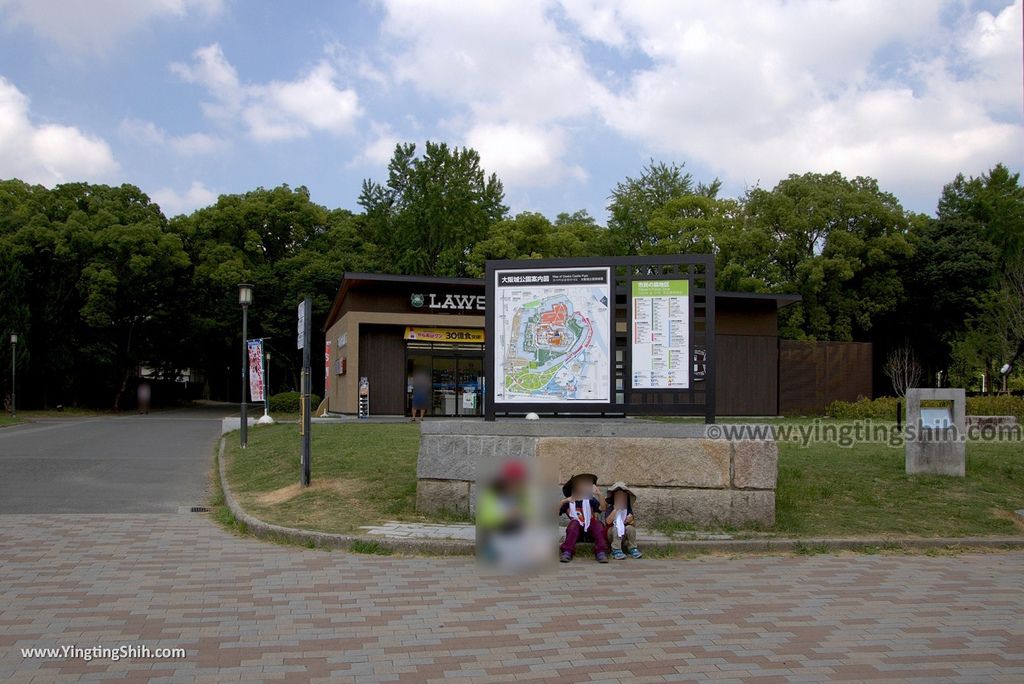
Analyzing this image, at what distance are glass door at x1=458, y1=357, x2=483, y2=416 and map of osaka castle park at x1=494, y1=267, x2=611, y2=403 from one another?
2165 centimetres

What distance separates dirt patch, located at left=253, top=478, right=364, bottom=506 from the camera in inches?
449

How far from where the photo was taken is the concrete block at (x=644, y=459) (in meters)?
9.46

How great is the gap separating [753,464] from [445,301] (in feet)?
75.6

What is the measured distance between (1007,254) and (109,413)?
165 ft

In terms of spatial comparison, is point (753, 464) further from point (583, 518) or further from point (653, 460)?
point (583, 518)

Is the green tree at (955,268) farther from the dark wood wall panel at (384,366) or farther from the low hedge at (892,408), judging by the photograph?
the dark wood wall panel at (384,366)

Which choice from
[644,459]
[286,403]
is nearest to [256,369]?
[286,403]

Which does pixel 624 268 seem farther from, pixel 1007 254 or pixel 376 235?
pixel 376 235

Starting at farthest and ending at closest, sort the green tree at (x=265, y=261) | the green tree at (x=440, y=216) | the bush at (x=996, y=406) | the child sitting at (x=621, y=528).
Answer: the green tree at (x=440, y=216), the green tree at (x=265, y=261), the bush at (x=996, y=406), the child sitting at (x=621, y=528)

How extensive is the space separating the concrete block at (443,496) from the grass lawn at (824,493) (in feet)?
0.68

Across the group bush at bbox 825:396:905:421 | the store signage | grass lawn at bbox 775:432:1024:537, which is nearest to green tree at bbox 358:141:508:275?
the store signage

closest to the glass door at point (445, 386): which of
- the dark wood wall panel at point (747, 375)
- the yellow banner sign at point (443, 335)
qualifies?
the yellow banner sign at point (443, 335)

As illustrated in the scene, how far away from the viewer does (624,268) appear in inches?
416

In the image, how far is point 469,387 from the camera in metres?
32.2
